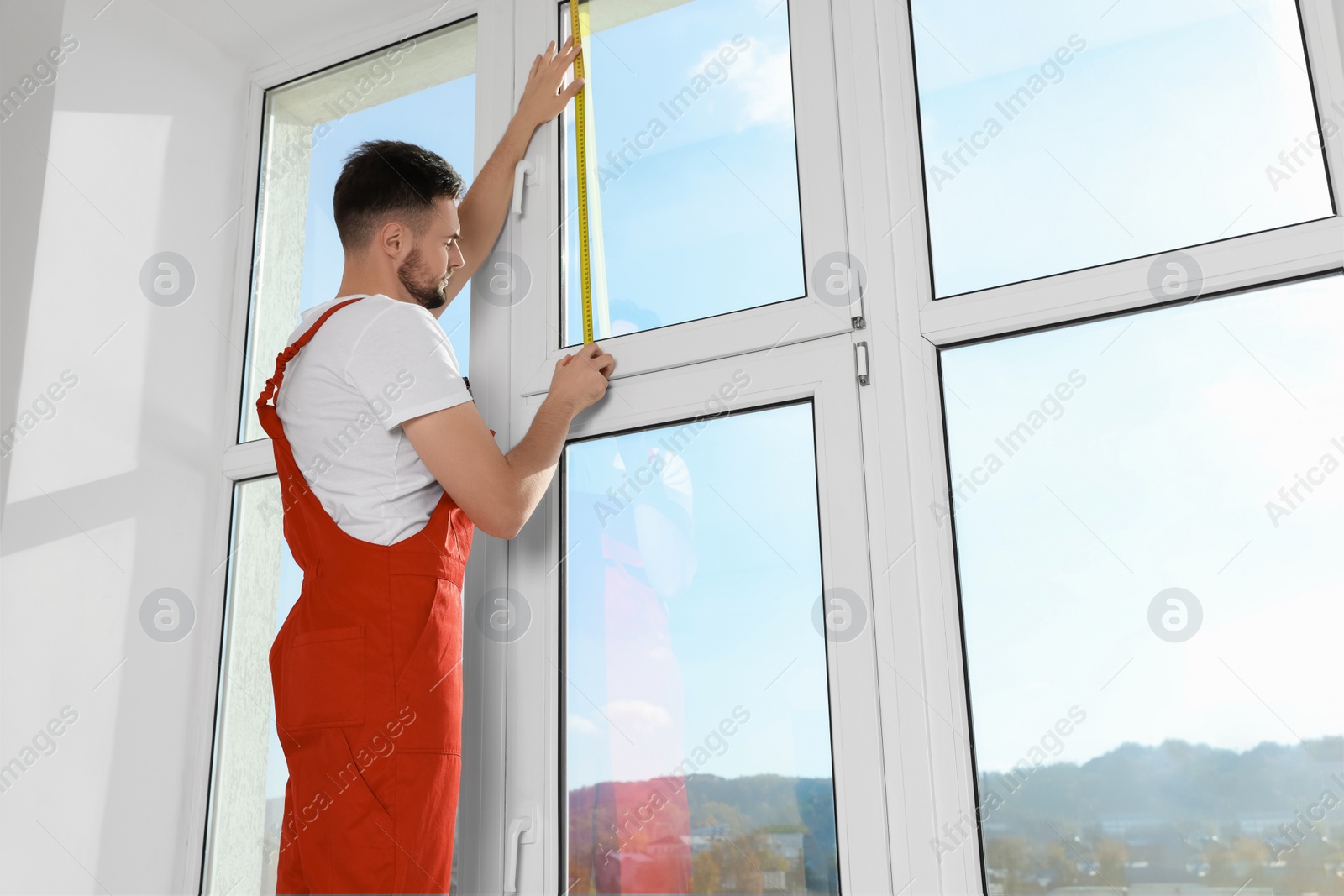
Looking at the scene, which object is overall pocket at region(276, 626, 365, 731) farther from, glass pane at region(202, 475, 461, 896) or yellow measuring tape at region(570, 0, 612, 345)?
yellow measuring tape at region(570, 0, 612, 345)

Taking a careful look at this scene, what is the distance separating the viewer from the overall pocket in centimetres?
128

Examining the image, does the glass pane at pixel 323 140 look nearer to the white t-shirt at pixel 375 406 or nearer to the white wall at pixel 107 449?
the white wall at pixel 107 449

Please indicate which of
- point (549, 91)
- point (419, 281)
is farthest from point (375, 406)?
point (549, 91)

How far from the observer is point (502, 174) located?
175 cm

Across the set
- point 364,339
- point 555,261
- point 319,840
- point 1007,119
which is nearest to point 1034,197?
point 1007,119

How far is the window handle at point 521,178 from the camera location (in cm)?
175

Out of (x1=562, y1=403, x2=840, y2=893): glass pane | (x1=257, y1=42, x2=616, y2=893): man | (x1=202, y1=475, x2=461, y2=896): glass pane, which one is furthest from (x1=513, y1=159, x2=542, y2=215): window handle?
(x1=202, y1=475, x2=461, y2=896): glass pane

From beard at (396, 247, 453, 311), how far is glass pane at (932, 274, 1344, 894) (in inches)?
33.6

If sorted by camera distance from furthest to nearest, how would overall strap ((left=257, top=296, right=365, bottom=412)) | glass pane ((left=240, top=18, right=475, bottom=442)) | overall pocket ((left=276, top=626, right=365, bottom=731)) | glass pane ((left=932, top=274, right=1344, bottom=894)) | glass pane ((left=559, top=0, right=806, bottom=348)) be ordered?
glass pane ((left=240, top=18, right=475, bottom=442)) < glass pane ((left=559, top=0, right=806, bottom=348)) < overall strap ((left=257, top=296, right=365, bottom=412)) < overall pocket ((left=276, top=626, right=365, bottom=731)) < glass pane ((left=932, top=274, right=1344, bottom=894))

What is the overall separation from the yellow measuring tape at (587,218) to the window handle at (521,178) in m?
0.08

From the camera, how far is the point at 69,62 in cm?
184

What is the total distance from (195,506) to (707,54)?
1288 millimetres

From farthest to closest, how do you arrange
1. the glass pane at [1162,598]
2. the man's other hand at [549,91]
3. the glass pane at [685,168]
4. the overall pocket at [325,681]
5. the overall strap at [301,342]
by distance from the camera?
the man's other hand at [549,91] → the glass pane at [685,168] → the overall strap at [301,342] → the overall pocket at [325,681] → the glass pane at [1162,598]

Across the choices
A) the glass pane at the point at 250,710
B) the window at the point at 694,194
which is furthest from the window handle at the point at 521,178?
the glass pane at the point at 250,710
